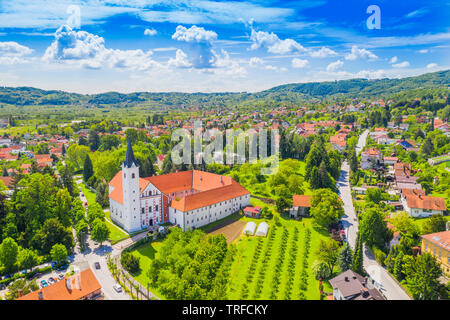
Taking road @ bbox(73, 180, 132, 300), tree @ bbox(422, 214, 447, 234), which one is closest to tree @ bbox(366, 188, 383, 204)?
tree @ bbox(422, 214, 447, 234)

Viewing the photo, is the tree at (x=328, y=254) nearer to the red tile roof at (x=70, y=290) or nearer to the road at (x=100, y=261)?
the road at (x=100, y=261)

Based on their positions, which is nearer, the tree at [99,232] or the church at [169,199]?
the tree at [99,232]

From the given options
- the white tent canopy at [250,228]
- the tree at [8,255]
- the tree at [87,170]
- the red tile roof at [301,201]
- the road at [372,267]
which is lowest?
the road at [372,267]

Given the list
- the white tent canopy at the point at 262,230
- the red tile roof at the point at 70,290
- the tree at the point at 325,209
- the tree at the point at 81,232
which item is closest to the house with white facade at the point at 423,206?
the tree at the point at 325,209

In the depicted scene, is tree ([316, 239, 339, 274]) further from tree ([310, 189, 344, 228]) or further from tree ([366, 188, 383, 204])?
tree ([366, 188, 383, 204])

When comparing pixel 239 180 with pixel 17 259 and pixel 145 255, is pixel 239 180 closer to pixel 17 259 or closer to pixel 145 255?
pixel 145 255
